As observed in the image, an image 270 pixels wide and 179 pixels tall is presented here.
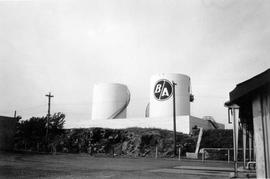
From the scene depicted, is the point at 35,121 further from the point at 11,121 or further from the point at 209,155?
the point at 209,155

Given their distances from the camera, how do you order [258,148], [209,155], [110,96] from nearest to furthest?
1. [258,148]
2. [209,155]
3. [110,96]

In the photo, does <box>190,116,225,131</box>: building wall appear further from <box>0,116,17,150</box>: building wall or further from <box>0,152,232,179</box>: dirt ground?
<box>0,116,17,150</box>: building wall

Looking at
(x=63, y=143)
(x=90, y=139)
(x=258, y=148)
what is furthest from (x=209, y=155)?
(x=258, y=148)

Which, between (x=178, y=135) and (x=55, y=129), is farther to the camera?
(x=55, y=129)

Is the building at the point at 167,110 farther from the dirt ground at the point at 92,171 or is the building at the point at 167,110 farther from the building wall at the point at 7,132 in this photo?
the dirt ground at the point at 92,171

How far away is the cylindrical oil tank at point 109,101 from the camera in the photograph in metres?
48.6

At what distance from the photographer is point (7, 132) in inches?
1711

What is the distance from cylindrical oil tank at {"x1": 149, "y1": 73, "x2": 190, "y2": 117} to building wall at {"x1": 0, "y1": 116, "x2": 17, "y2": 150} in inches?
743

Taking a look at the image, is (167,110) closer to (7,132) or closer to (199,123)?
(199,123)

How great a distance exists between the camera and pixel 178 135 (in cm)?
3619

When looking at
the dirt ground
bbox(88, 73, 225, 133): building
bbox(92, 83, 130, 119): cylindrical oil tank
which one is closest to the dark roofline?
the dirt ground

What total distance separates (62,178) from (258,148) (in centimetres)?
584

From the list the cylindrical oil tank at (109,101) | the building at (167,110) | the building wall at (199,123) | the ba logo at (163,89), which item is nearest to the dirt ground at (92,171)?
the building wall at (199,123)

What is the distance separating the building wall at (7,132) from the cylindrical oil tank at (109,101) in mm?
11682
